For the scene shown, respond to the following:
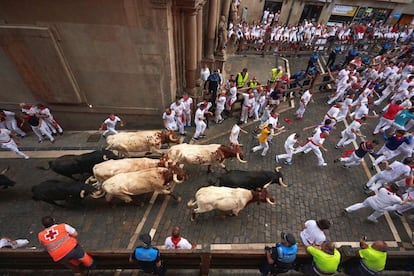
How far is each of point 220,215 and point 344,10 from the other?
2627cm

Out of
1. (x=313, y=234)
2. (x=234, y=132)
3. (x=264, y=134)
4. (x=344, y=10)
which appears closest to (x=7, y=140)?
(x=234, y=132)

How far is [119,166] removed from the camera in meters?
7.43

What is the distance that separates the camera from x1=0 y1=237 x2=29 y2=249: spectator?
589 centimetres

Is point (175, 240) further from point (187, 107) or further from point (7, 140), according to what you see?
point (7, 140)

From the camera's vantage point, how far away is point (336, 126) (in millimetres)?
11750

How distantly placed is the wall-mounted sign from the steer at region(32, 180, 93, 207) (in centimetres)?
2774

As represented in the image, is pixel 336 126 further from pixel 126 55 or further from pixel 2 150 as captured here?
pixel 2 150

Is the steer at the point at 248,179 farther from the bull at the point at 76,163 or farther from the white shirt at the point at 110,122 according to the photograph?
the white shirt at the point at 110,122

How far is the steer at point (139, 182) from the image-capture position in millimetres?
6848

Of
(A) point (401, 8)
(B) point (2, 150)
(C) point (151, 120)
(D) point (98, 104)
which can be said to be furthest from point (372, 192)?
(A) point (401, 8)

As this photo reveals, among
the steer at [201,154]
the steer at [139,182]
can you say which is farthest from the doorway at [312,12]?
the steer at [139,182]

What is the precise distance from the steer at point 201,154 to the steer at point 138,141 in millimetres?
854

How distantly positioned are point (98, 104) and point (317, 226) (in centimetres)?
1042

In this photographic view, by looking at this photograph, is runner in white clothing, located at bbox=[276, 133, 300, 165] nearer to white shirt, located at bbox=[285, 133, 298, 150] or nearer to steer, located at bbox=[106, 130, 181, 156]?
white shirt, located at bbox=[285, 133, 298, 150]
